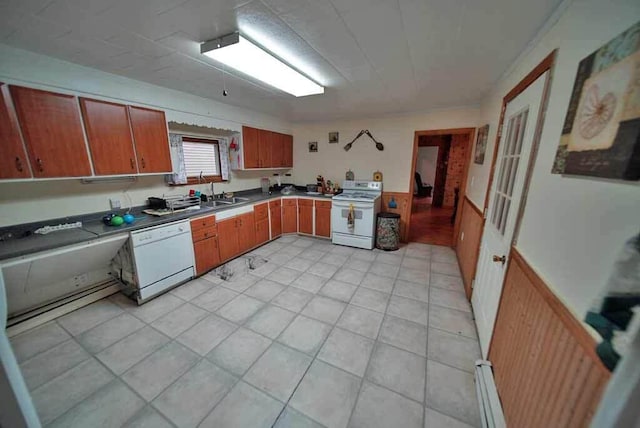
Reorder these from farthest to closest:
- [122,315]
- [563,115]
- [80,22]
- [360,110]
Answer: [360,110], [122,315], [80,22], [563,115]

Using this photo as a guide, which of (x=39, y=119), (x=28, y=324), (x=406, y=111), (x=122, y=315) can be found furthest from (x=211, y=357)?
(x=406, y=111)

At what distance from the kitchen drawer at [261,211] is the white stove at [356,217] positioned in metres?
1.18

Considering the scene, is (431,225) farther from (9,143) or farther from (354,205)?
(9,143)

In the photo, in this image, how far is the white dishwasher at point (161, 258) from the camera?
2.28m

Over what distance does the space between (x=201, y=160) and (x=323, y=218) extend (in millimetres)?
2237

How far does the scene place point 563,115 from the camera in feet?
3.31

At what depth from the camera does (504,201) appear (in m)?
1.73

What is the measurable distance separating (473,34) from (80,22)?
2.58 metres

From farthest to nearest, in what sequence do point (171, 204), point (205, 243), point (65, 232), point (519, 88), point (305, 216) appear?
point (305, 216) < point (205, 243) < point (171, 204) < point (65, 232) < point (519, 88)

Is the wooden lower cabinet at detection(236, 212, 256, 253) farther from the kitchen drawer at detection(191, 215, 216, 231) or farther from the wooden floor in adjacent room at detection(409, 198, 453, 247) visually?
the wooden floor in adjacent room at detection(409, 198, 453, 247)

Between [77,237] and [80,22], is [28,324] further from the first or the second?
[80,22]

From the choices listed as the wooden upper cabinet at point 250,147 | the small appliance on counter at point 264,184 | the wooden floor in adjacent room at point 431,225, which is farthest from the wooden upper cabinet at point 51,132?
the wooden floor in adjacent room at point 431,225

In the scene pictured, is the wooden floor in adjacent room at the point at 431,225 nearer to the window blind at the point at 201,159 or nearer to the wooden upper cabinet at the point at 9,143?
the window blind at the point at 201,159

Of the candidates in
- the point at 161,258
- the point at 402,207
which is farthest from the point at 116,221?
the point at 402,207
